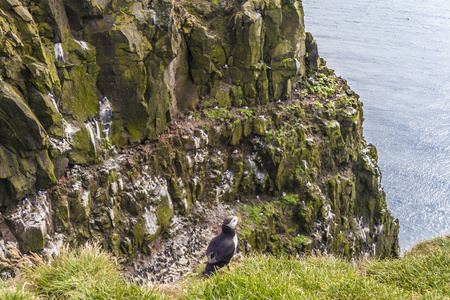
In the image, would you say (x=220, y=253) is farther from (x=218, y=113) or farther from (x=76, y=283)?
(x=218, y=113)

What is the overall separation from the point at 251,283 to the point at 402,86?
8015cm

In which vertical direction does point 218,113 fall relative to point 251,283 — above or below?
above

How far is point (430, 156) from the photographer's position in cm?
5328

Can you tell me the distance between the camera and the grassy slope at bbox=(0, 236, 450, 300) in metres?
5.20

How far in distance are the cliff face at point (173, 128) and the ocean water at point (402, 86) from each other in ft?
64.7

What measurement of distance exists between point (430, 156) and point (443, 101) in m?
23.7

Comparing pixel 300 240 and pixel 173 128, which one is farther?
pixel 300 240

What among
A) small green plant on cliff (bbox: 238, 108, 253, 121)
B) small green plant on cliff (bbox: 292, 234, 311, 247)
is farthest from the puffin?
small green plant on cliff (bbox: 238, 108, 253, 121)

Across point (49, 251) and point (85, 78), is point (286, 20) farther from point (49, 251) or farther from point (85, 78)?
point (49, 251)

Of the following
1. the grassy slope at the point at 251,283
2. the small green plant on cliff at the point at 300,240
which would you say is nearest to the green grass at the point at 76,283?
the grassy slope at the point at 251,283

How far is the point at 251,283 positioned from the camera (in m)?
5.30

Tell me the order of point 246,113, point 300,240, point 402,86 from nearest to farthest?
point 300,240 < point 246,113 < point 402,86

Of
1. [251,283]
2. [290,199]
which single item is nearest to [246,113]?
[290,199]

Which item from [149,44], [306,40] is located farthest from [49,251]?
[306,40]
